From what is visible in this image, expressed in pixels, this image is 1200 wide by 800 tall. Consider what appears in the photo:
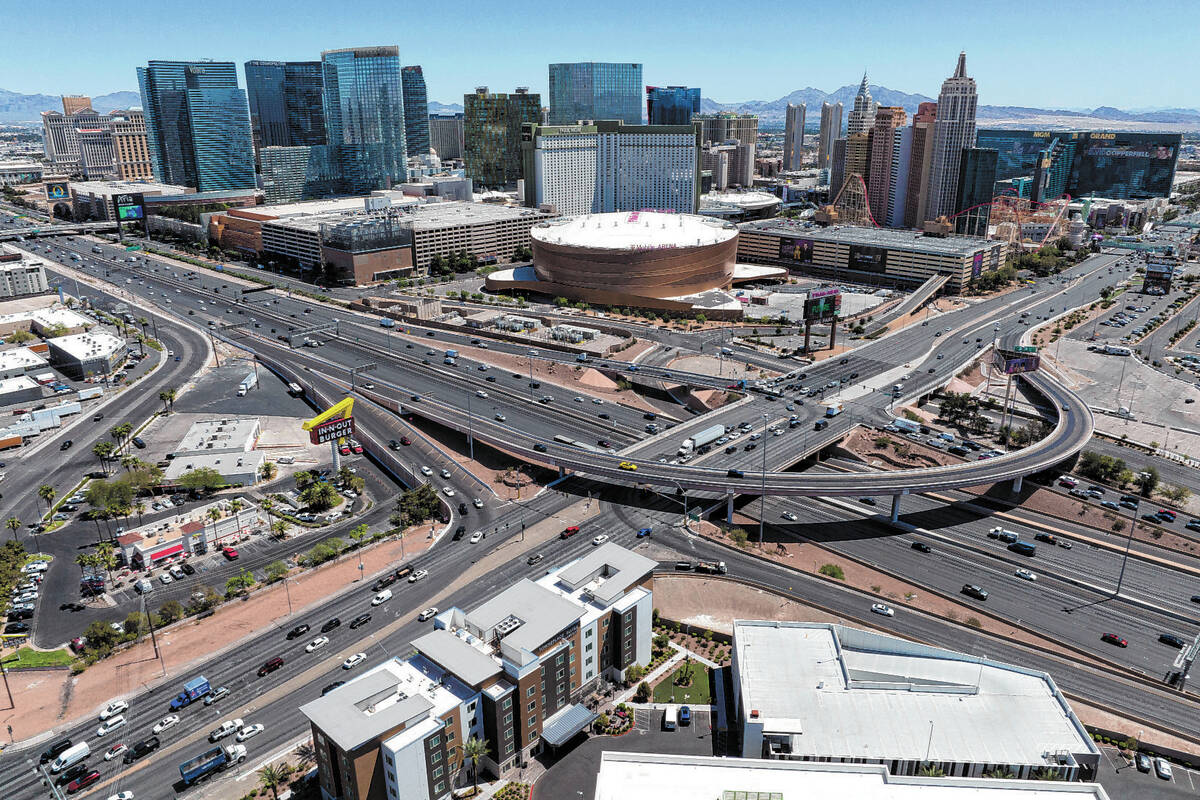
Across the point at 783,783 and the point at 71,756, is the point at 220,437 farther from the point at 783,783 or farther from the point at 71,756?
the point at 783,783

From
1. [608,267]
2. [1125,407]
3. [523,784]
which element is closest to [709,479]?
[523,784]

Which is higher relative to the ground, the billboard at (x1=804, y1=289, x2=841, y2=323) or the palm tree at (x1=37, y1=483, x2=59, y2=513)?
the billboard at (x1=804, y1=289, x2=841, y2=323)

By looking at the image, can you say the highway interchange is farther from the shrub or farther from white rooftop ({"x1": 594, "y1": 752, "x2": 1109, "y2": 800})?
white rooftop ({"x1": 594, "y1": 752, "x2": 1109, "y2": 800})

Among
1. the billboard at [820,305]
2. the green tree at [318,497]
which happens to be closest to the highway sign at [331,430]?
the green tree at [318,497]

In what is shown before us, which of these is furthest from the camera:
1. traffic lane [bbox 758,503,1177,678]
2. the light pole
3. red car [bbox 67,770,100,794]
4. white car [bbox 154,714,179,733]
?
the light pole

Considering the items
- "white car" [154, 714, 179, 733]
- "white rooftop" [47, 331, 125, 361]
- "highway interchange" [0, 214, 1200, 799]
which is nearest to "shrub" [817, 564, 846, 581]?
"highway interchange" [0, 214, 1200, 799]

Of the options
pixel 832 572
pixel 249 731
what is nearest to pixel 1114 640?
pixel 832 572

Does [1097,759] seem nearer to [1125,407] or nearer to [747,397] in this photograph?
[747,397]
